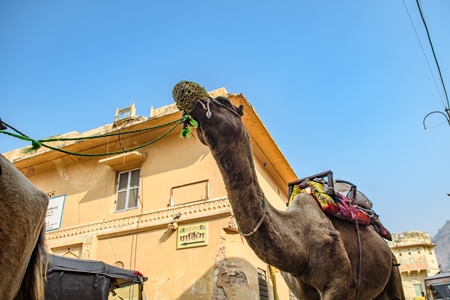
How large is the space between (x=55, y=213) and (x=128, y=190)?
314 cm

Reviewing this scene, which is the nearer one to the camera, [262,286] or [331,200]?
[331,200]

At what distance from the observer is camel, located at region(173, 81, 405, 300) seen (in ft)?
Result: 13.0

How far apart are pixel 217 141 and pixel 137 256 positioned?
7.63 m

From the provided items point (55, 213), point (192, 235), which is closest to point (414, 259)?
point (192, 235)

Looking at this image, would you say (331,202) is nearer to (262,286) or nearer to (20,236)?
(20,236)

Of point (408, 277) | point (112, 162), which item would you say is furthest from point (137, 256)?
point (408, 277)

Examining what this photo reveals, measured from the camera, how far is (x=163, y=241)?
33.6 feet

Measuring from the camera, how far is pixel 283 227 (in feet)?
Answer: 14.3

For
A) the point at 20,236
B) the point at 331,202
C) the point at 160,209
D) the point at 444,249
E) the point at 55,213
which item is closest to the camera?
the point at 20,236

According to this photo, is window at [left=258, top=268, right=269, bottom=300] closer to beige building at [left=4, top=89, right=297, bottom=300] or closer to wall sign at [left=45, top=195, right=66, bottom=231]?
beige building at [left=4, top=89, right=297, bottom=300]

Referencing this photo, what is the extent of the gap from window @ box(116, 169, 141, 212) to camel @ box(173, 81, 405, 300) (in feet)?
24.4

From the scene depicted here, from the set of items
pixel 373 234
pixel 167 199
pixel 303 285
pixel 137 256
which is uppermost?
pixel 167 199

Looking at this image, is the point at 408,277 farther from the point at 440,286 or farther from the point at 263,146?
the point at 263,146

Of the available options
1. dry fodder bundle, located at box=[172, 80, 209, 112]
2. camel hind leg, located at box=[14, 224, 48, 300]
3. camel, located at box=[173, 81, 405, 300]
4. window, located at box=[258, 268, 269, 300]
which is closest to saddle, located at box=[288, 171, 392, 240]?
camel, located at box=[173, 81, 405, 300]
